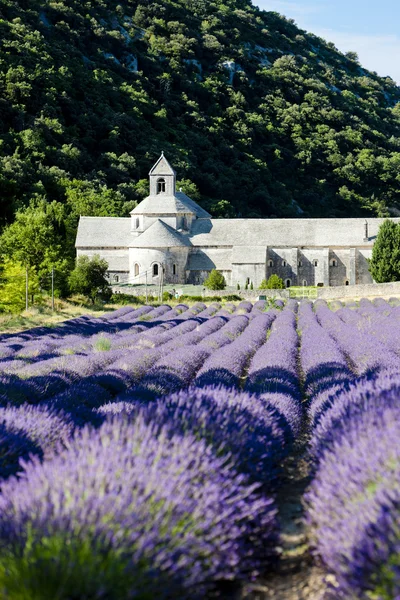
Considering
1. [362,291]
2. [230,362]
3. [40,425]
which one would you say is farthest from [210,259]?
[40,425]

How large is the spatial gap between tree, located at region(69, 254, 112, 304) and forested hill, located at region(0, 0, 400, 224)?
30.6 m

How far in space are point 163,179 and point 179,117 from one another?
4996 cm

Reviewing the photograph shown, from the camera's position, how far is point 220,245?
59.8 metres

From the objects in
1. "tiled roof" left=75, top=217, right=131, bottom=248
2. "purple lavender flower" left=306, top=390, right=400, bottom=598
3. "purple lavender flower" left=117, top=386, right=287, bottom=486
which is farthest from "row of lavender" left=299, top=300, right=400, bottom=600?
"tiled roof" left=75, top=217, right=131, bottom=248

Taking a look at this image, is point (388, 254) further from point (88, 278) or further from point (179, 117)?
point (179, 117)

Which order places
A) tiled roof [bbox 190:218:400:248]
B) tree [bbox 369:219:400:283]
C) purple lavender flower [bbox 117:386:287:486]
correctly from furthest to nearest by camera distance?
tiled roof [bbox 190:218:400:248] < tree [bbox 369:219:400:283] < purple lavender flower [bbox 117:386:287:486]

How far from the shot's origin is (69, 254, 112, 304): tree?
39312 millimetres

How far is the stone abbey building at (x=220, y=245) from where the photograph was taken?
56781mm

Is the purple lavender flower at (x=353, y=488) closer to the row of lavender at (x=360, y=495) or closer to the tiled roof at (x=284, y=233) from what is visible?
the row of lavender at (x=360, y=495)

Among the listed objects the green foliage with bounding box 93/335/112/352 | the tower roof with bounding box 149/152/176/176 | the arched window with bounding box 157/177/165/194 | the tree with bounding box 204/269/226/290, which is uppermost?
the tower roof with bounding box 149/152/176/176

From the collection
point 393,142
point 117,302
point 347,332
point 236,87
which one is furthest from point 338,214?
point 347,332

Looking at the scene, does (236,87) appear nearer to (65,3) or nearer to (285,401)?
(65,3)

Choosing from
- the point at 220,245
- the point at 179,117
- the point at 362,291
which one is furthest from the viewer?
the point at 179,117

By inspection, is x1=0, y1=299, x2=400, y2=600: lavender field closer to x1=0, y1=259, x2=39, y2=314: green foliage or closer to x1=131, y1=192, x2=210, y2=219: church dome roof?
x1=0, y1=259, x2=39, y2=314: green foliage
